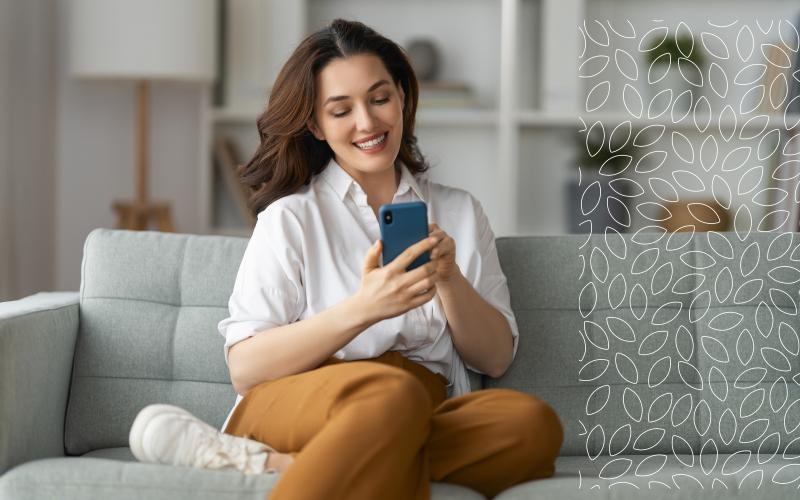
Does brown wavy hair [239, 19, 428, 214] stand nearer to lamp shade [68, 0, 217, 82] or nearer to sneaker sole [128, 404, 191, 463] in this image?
sneaker sole [128, 404, 191, 463]

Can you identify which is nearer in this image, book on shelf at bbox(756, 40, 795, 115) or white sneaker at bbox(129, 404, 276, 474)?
white sneaker at bbox(129, 404, 276, 474)

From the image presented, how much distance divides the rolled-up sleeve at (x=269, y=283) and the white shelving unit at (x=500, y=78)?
1.80m

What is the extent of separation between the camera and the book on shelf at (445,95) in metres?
3.66

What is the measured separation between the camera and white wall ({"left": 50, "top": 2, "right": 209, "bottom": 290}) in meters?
3.77

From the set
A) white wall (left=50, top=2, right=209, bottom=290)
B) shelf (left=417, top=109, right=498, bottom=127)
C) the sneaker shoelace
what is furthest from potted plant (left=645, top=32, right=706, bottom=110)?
the sneaker shoelace

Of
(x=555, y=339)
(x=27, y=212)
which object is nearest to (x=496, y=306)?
(x=555, y=339)

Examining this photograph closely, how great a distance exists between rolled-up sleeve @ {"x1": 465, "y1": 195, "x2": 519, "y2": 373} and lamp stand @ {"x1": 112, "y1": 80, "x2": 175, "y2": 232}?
5.52 feet

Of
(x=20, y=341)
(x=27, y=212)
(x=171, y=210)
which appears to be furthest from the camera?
(x=171, y=210)

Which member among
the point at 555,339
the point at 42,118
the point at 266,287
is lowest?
the point at 555,339

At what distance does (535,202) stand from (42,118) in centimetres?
175

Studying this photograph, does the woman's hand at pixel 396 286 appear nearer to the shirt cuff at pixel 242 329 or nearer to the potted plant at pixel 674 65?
the shirt cuff at pixel 242 329

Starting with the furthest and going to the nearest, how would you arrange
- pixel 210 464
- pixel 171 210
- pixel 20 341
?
pixel 171 210 < pixel 20 341 < pixel 210 464

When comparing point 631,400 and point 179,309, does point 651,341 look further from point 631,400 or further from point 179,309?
point 179,309

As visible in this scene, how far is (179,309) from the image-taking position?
83.4 inches
